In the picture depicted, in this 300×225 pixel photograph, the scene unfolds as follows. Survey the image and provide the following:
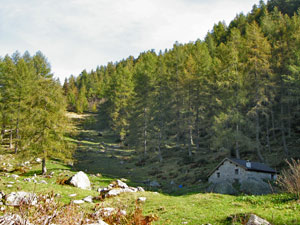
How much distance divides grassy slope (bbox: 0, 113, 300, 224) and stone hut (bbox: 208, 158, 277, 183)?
3089mm

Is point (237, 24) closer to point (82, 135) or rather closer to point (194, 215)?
point (82, 135)

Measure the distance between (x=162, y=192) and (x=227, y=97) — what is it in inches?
780

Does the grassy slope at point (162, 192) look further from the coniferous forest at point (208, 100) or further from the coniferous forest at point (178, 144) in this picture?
the coniferous forest at point (208, 100)

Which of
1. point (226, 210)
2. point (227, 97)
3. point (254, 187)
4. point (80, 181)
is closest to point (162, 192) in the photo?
point (80, 181)

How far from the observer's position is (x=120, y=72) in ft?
208

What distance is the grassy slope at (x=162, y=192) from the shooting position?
11.2 metres

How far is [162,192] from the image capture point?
26391 mm

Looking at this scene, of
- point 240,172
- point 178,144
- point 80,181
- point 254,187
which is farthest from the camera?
point 178,144

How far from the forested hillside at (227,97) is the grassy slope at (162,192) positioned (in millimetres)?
5535

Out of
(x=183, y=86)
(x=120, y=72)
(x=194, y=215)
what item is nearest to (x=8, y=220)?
(x=194, y=215)

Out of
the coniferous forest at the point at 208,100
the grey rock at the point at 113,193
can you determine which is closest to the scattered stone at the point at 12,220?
the grey rock at the point at 113,193

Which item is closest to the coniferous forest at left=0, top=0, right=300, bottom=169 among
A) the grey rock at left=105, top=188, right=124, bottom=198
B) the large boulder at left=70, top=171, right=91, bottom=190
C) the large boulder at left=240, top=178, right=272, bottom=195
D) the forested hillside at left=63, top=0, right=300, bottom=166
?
the forested hillside at left=63, top=0, right=300, bottom=166

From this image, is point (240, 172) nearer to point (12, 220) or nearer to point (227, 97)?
point (227, 97)

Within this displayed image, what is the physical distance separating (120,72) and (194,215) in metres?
55.1
